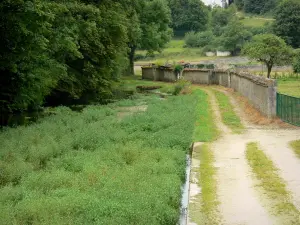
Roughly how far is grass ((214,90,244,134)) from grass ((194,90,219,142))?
760mm

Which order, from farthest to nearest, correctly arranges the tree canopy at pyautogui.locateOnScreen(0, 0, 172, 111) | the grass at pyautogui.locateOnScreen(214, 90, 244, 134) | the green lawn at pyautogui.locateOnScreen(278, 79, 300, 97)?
the green lawn at pyautogui.locateOnScreen(278, 79, 300, 97) < the grass at pyautogui.locateOnScreen(214, 90, 244, 134) < the tree canopy at pyautogui.locateOnScreen(0, 0, 172, 111)

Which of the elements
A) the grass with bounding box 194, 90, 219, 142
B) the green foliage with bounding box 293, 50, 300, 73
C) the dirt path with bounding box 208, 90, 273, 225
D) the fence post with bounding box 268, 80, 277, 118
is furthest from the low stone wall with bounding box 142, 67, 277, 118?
the green foliage with bounding box 293, 50, 300, 73

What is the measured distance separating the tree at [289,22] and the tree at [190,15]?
171 ft

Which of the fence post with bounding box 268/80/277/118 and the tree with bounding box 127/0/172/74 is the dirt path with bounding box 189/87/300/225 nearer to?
the fence post with bounding box 268/80/277/118

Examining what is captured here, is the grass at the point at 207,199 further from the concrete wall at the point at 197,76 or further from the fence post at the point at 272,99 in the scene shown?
the concrete wall at the point at 197,76

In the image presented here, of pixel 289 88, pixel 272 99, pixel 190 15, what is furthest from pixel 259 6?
pixel 272 99

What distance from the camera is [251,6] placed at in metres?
138

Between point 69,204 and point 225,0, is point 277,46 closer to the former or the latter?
point 69,204

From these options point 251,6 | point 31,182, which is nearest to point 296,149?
point 31,182

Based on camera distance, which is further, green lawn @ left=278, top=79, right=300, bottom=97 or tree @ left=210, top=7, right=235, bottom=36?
tree @ left=210, top=7, right=235, bottom=36

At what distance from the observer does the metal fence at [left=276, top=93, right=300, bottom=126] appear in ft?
72.4

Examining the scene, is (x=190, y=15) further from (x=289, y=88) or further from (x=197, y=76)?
(x=289, y=88)

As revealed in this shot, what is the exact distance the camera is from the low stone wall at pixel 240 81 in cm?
2425

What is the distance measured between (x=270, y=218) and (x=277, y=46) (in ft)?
141
